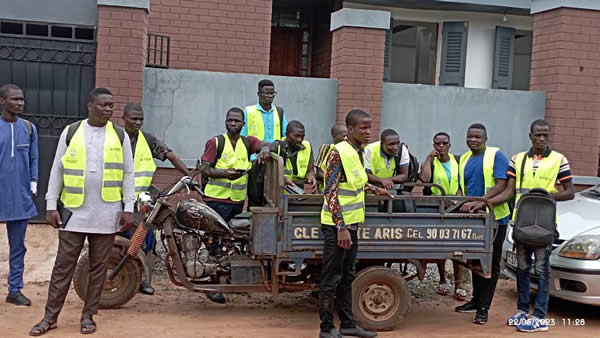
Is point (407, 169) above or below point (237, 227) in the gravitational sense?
above

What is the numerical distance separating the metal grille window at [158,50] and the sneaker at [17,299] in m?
5.25

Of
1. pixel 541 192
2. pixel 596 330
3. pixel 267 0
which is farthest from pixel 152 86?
pixel 596 330

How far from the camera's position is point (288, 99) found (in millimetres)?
9828

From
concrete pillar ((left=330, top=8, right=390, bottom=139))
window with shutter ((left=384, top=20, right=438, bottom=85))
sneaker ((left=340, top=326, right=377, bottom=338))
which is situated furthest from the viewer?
window with shutter ((left=384, top=20, right=438, bottom=85))

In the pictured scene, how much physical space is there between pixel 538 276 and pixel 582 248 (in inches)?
23.4

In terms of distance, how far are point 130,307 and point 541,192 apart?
3.90 metres

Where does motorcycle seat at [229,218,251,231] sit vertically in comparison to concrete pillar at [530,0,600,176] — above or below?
below

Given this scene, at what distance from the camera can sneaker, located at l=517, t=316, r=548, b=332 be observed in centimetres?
611

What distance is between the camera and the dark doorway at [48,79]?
9.12 metres

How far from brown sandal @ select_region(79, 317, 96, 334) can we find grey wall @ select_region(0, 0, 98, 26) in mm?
5130

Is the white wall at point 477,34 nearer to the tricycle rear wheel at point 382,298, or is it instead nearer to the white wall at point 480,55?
the white wall at point 480,55

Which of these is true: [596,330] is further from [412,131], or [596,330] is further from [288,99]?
[288,99]

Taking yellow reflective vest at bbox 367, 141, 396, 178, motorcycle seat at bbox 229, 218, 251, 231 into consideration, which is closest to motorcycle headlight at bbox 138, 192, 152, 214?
motorcycle seat at bbox 229, 218, 251, 231

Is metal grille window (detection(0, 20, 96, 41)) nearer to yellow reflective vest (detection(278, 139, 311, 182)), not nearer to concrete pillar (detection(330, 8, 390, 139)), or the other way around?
concrete pillar (detection(330, 8, 390, 139))
